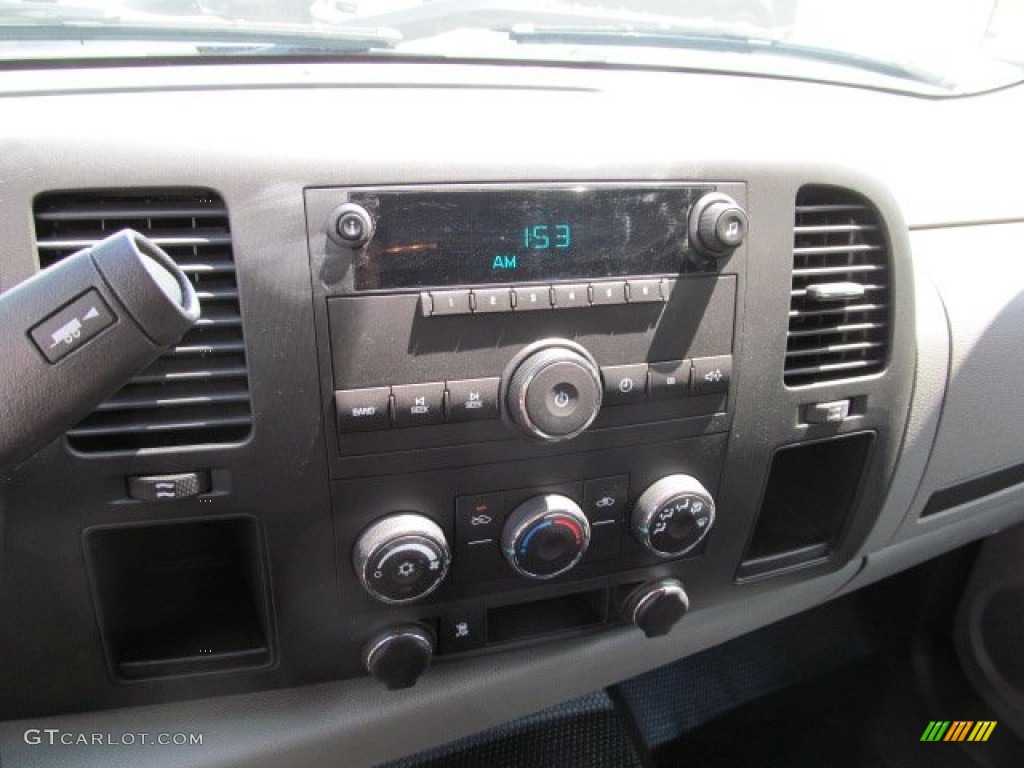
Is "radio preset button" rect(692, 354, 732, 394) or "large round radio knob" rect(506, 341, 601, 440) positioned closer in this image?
"large round radio knob" rect(506, 341, 601, 440)

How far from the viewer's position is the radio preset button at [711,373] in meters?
1.04

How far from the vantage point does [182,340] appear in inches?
33.5

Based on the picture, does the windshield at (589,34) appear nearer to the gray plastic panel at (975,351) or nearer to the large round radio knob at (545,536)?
the gray plastic panel at (975,351)

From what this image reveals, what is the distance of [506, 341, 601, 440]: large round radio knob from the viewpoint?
91cm

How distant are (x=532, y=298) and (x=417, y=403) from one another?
7.1 inches

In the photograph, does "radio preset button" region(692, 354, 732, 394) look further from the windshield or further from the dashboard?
the windshield

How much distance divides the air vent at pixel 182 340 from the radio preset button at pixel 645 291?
1.49 feet

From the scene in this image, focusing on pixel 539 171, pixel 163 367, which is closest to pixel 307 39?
pixel 539 171

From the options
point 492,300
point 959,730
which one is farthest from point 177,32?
point 959,730

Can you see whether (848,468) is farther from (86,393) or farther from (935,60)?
(86,393)

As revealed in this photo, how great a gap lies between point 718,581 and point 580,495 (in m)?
0.34

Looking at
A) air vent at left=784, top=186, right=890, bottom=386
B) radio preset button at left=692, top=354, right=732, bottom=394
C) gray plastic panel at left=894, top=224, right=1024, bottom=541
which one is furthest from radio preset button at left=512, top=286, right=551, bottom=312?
gray plastic panel at left=894, top=224, right=1024, bottom=541

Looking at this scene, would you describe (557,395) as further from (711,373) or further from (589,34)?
(589,34)

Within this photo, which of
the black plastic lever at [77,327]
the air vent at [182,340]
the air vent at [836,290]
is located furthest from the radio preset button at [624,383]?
the black plastic lever at [77,327]
